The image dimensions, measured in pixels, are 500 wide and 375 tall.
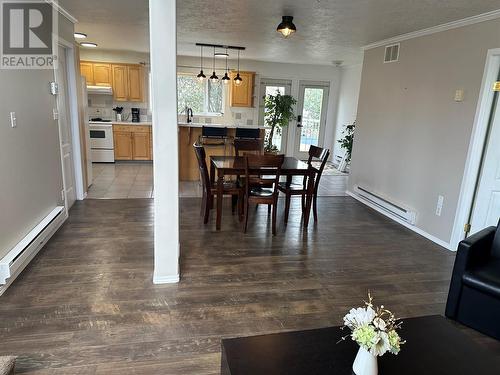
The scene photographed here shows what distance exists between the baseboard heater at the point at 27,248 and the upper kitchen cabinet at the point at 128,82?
4544mm

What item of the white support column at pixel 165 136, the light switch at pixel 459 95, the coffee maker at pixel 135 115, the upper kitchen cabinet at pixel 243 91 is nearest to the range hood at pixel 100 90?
the coffee maker at pixel 135 115

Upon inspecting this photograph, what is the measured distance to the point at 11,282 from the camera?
8.86ft

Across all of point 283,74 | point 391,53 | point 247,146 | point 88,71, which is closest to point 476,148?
point 391,53

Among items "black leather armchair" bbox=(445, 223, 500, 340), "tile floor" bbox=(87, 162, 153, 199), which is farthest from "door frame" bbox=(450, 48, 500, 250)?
"tile floor" bbox=(87, 162, 153, 199)

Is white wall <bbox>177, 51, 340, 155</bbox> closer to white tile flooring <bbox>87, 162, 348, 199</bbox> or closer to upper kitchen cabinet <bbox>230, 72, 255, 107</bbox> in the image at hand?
upper kitchen cabinet <bbox>230, 72, 255, 107</bbox>

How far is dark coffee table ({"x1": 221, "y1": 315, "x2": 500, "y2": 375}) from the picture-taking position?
4.82ft

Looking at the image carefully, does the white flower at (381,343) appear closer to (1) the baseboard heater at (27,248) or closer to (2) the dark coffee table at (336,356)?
(2) the dark coffee table at (336,356)

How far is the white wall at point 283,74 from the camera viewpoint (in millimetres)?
8008

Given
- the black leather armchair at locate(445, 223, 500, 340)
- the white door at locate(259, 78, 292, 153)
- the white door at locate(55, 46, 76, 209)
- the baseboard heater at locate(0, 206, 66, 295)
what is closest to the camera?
the black leather armchair at locate(445, 223, 500, 340)

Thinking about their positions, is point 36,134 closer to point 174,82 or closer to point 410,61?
point 174,82

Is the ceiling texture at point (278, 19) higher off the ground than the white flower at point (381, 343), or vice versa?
the ceiling texture at point (278, 19)

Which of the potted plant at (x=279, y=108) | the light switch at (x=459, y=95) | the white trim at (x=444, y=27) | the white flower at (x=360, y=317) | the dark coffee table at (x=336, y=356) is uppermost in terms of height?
the white trim at (x=444, y=27)

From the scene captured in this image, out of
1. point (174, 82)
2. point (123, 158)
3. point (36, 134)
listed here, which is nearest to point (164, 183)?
point (174, 82)

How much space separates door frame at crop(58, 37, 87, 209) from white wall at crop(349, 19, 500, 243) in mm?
4270
